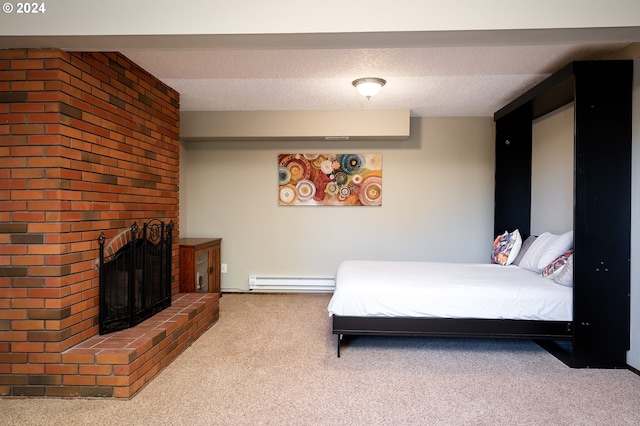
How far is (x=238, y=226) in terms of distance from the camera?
500 cm

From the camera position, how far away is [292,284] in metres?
4.87

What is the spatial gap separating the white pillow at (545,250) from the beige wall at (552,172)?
0.28 metres

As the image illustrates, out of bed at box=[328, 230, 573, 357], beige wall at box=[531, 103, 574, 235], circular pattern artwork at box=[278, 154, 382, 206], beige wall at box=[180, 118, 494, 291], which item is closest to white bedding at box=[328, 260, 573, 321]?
bed at box=[328, 230, 573, 357]

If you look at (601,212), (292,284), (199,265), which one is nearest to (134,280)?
(199,265)

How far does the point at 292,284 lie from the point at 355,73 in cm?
285

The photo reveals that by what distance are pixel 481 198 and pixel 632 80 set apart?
2295mm

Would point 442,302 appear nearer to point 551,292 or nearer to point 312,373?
point 551,292

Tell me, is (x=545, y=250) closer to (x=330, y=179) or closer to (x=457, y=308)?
(x=457, y=308)

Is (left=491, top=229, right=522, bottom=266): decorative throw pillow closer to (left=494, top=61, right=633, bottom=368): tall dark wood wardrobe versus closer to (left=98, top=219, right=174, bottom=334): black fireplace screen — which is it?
(left=494, top=61, right=633, bottom=368): tall dark wood wardrobe

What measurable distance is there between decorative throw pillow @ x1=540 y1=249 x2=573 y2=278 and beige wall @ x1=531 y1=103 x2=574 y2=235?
2.05 feet

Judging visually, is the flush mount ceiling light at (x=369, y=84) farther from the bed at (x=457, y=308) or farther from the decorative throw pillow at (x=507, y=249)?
the decorative throw pillow at (x=507, y=249)

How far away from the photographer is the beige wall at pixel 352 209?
481cm

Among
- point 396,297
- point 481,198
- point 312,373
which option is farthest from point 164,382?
point 481,198

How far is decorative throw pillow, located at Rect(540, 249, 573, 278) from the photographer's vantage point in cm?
301
